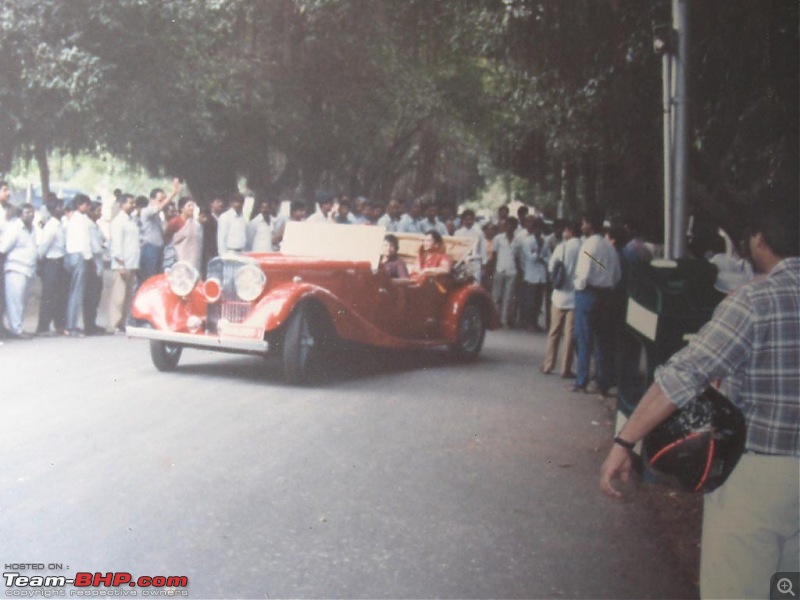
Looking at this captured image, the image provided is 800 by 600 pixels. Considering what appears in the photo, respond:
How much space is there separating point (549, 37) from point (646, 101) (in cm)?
138

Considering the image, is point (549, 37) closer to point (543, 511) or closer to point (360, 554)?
point (543, 511)

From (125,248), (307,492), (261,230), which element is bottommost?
(307,492)

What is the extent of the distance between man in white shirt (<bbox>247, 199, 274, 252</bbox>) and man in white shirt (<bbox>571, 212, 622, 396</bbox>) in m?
3.61

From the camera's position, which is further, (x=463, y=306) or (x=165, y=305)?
(x=463, y=306)

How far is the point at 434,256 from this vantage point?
A: 33.5 feet

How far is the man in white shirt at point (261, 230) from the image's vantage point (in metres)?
10.3

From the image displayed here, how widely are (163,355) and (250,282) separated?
37.1 inches

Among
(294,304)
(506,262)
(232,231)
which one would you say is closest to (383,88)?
(294,304)

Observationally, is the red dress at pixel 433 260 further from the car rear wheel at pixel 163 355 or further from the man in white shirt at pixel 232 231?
the car rear wheel at pixel 163 355

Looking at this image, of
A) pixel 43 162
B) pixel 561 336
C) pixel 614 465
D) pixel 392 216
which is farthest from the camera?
pixel 392 216

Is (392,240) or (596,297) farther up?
(392,240)

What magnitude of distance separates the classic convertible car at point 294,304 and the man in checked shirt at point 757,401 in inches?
221

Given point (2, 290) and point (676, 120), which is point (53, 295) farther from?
point (676, 120)

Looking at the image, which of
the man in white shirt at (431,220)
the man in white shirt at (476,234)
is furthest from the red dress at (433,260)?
the man in white shirt at (476,234)
